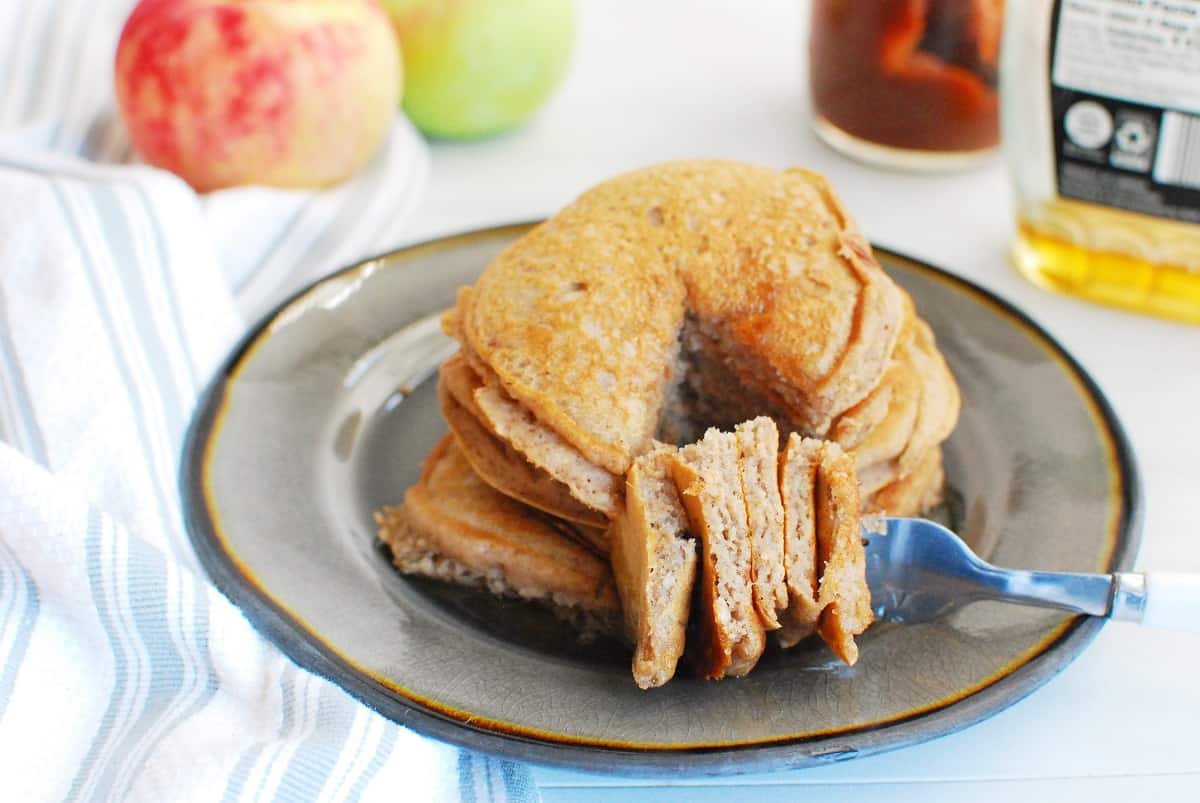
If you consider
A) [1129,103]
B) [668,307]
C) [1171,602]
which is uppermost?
[1129,103]

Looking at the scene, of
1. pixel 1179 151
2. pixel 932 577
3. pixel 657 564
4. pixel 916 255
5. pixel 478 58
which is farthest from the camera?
pixel 478 58

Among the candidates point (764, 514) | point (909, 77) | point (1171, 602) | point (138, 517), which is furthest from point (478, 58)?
point (1171, 602)

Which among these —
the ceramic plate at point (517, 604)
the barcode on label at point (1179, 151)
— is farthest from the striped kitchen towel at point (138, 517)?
the barcode on label at point (1179, 151)

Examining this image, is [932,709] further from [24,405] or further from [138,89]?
[138,89]

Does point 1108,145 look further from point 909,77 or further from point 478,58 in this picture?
point 478,58

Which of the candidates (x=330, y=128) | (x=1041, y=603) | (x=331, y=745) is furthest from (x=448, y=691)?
(x=330, y=128)
